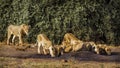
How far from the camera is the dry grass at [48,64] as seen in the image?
12086mm

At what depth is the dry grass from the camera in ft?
39.7

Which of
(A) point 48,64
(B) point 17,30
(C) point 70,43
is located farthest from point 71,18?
(A) point 48,64

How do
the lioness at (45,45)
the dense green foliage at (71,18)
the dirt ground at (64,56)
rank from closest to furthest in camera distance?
the dirt ground at (64,56) < the lioness at (45,45) < the dense green foliage at (71,18)

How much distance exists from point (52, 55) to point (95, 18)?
14.7ft

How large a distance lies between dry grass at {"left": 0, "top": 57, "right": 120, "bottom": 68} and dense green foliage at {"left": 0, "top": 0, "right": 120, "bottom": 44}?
14.8 ft

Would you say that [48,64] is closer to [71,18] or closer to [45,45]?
[45,45]

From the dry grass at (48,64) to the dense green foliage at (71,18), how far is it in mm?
4499

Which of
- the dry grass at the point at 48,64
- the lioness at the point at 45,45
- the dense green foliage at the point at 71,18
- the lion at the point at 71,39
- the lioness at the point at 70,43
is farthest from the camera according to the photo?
the dense green foliage at the point at 71,18

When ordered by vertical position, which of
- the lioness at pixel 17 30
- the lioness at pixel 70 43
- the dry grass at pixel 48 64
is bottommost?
the dry grass at pixel 48 64

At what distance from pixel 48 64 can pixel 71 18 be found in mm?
5587

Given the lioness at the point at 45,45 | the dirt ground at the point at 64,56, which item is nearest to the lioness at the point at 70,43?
the dirt ground at the point at 64,56

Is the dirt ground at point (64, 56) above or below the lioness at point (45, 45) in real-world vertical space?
below

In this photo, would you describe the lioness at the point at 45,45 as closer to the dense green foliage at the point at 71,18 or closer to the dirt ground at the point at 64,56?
the dirt ground at the point at 64,56

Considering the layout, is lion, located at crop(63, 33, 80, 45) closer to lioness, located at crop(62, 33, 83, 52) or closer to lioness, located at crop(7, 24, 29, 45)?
lioness, located at crop(62, 33, 83, 52)
